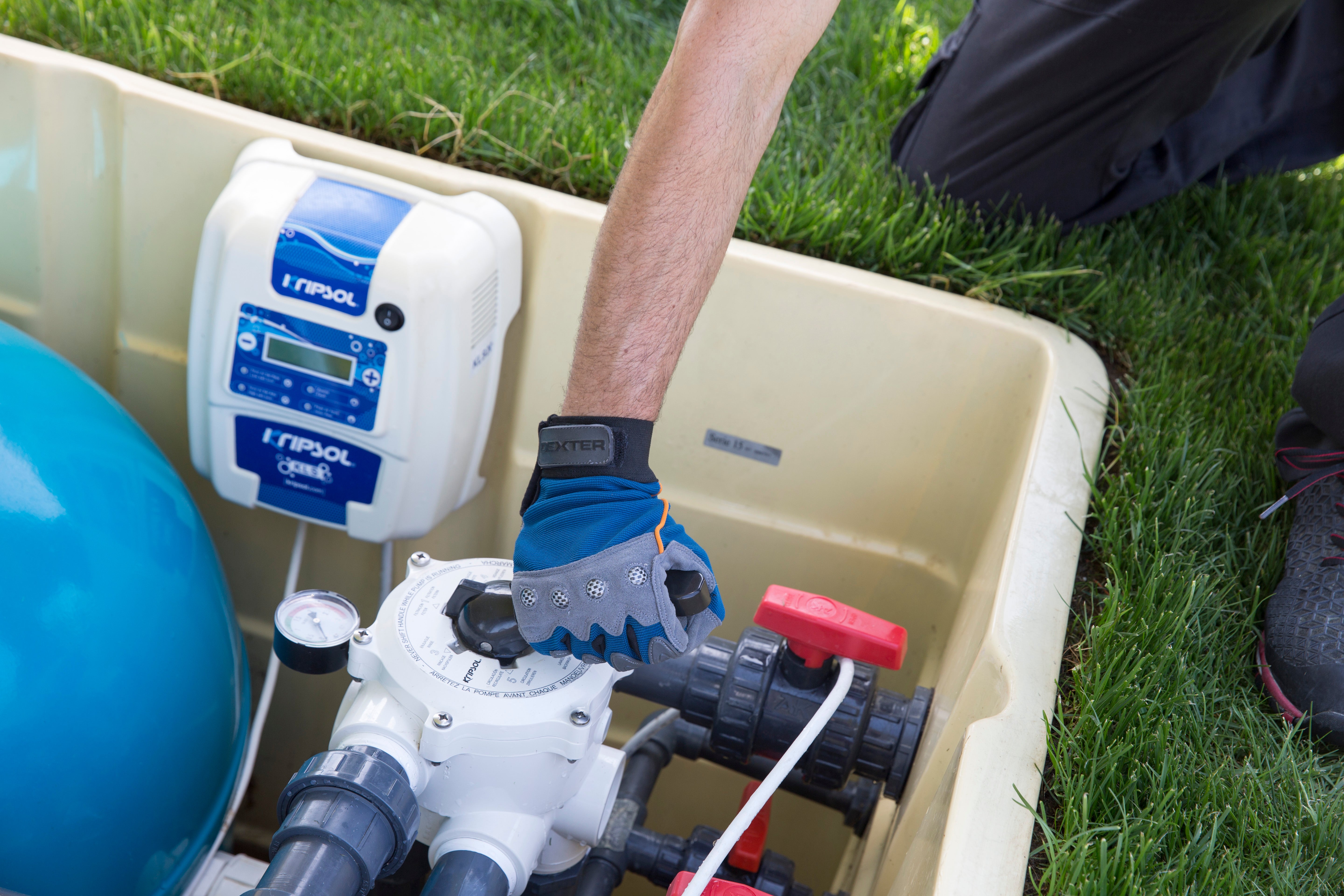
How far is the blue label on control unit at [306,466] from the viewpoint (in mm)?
1231

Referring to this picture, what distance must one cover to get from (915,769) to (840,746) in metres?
0.08

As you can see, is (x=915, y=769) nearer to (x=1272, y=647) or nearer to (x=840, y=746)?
(x=840, y=746)

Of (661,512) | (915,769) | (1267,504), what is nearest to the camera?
(661,512)

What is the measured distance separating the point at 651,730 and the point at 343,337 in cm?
57

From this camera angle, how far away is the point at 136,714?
0.96 m

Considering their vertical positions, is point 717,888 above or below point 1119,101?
below

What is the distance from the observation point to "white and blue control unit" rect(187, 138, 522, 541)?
3.77 feet

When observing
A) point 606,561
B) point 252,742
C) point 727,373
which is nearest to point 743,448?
point 727,373

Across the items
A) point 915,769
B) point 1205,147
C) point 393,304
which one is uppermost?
point 1205,147

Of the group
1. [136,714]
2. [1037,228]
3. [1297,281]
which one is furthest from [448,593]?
[1297,281]

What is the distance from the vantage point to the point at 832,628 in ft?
2.93

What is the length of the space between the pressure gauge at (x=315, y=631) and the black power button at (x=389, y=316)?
0.36 metres

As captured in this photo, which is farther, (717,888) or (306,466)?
(306,466)

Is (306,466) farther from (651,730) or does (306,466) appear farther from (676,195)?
(676,195)
